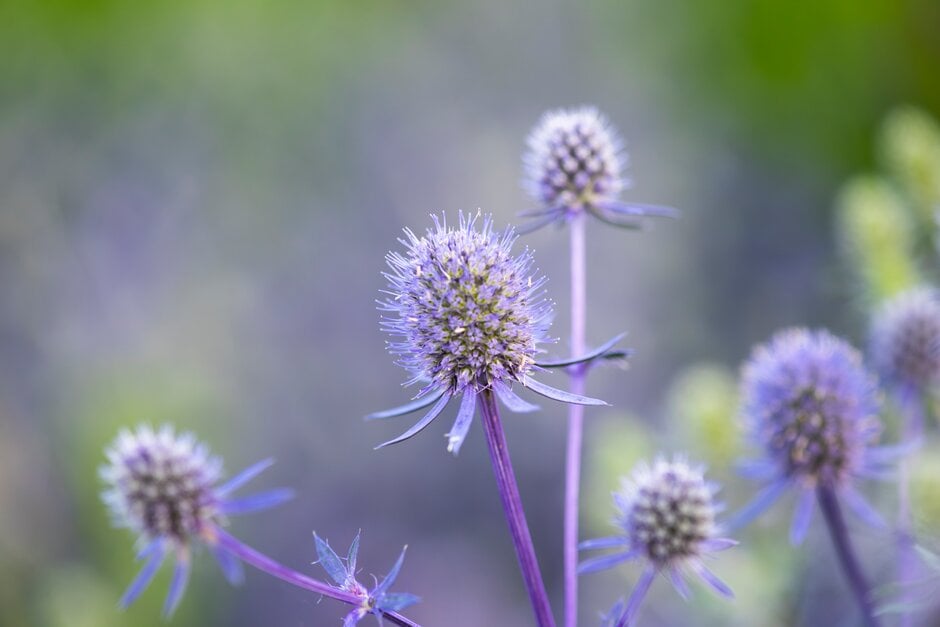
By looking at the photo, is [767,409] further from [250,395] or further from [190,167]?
[190,167]

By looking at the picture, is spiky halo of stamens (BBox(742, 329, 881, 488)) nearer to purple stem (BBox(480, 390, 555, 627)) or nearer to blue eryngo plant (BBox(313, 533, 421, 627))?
purple stem (BBox(480, 390, 555, 627))

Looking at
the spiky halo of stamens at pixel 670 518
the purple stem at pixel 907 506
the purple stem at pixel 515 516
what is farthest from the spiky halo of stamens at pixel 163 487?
the purple stem at pixel 907 506

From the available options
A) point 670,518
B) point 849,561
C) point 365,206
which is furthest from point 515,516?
point 365,206

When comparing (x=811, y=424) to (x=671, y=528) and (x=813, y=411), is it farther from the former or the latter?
(x=671, y=528)

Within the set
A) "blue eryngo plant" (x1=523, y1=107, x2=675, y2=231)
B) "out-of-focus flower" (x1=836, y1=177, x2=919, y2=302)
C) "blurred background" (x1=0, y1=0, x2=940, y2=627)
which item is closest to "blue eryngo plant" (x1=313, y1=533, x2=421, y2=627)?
"blue eryngo plant" (x1=523, y1=107, x2=675, y2=231)

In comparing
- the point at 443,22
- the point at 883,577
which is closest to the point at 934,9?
the point at 443,22
